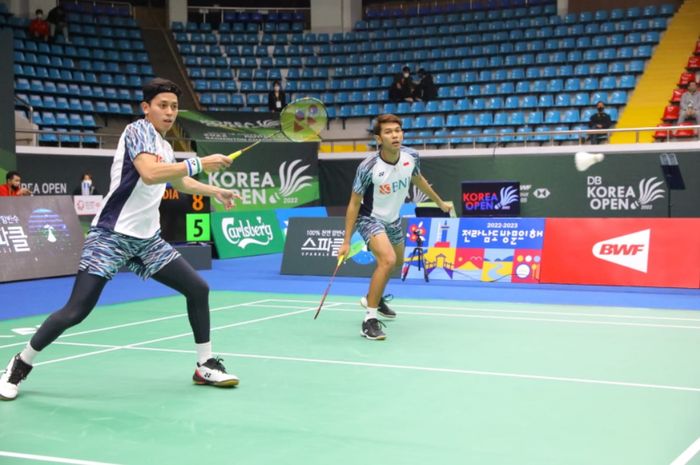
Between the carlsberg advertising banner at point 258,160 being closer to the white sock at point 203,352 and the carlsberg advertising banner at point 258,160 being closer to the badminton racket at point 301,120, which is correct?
the badminton racket at point 301,120

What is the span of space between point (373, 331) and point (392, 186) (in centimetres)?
149

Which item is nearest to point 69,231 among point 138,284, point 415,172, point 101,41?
point 138,284

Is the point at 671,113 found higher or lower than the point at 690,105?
lower

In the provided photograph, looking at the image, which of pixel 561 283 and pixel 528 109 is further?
pixel 528 109

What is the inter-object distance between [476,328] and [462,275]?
15.5ft

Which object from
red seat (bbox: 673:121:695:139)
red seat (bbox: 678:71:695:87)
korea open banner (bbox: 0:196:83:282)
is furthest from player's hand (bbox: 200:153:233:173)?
red seat (bbox: 678:71:695:87)

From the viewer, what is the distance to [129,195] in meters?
5.65

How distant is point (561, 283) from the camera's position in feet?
41.6

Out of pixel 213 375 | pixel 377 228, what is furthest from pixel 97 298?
pixel 377 228

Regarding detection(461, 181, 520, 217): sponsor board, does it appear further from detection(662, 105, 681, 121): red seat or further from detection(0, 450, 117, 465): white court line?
detection(0, 450, 117, 465): white court line

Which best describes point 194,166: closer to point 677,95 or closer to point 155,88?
point 155,88

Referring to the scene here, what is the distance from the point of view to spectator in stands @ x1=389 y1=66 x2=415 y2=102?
26172mm

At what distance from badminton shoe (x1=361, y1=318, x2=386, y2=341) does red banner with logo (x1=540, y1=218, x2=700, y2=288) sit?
5404 millimetres

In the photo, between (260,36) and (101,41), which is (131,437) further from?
(260,36)
